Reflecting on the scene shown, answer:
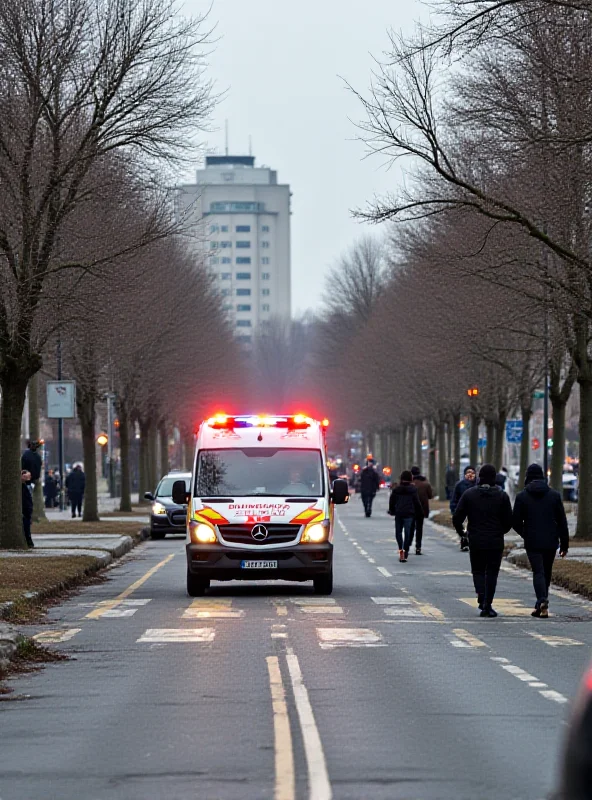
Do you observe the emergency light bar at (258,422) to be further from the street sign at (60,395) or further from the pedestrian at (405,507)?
the street sign at (60,395)

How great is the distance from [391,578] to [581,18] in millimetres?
9386

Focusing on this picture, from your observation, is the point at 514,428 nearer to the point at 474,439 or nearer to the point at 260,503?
the point at 474,439

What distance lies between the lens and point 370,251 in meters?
117

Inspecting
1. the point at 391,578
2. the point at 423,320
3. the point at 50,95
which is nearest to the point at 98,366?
the point at 423,320

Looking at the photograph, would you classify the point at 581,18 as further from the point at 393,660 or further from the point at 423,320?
the point at 423,320

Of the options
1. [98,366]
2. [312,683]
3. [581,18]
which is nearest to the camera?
[312,683]

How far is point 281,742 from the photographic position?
9727 millimetres

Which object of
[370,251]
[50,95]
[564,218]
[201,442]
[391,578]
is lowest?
[391,578]

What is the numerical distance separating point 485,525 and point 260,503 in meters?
3.85

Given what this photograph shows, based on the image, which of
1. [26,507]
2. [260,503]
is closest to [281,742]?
[260,503]

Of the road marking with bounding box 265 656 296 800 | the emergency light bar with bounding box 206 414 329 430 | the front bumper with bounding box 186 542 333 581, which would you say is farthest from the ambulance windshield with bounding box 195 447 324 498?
the road marking with bounding box 265 656 296 800

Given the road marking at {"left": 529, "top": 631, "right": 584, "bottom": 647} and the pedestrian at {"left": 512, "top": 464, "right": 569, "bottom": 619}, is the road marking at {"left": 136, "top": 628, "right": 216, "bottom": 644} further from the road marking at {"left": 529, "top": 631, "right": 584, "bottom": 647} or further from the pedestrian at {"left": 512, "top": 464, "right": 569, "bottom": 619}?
the pedestrian at {"left": 512, "top": 464, "right": 569, "bottom": 619}

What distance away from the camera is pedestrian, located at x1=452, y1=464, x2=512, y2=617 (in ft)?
64.0

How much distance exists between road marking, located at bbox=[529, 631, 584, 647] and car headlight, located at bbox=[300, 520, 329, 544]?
5.30 metres
